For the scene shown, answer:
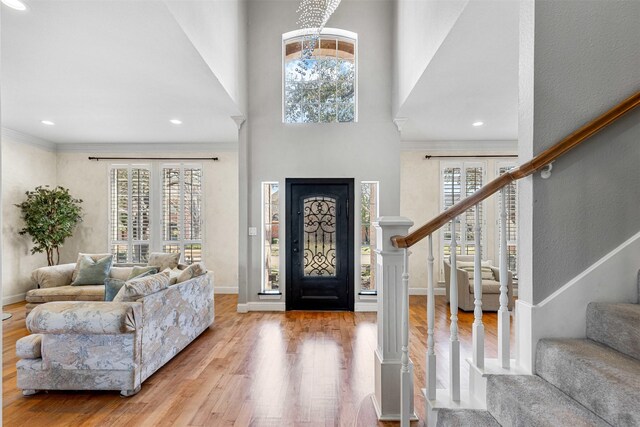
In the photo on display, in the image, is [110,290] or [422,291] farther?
[422,291]

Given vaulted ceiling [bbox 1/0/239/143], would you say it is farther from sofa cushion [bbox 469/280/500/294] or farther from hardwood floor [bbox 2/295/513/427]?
sofa cushion [bbox 469/280/500/294]

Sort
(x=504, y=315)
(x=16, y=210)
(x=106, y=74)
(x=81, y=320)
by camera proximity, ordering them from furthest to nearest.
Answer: (x=16, y=210) → (x=106, y=74) → (x=81, y=320) → (x=504, y=315)

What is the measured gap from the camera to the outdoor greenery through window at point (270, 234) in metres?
4.95

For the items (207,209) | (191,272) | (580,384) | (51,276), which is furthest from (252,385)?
(207,209)

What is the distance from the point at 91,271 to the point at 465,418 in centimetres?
509

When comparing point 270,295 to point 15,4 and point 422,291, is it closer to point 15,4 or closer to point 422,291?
point 422,291

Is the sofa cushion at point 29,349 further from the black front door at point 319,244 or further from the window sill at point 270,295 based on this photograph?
the black front door at point 319,244

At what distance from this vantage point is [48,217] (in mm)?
5516

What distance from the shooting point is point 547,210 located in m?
1.60

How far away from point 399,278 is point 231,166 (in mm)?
4796

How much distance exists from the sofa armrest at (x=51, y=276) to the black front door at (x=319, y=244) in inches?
126

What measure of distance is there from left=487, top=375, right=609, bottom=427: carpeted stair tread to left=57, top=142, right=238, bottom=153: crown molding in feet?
18.5

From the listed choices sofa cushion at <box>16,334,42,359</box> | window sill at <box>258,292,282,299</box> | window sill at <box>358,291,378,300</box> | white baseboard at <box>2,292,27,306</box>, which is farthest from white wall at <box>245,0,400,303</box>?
white baseboard at <box>2,292,27,306</box>

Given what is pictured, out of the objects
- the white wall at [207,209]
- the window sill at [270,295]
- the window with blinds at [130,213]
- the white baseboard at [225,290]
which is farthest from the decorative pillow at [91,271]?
the window sill at [270,295]
